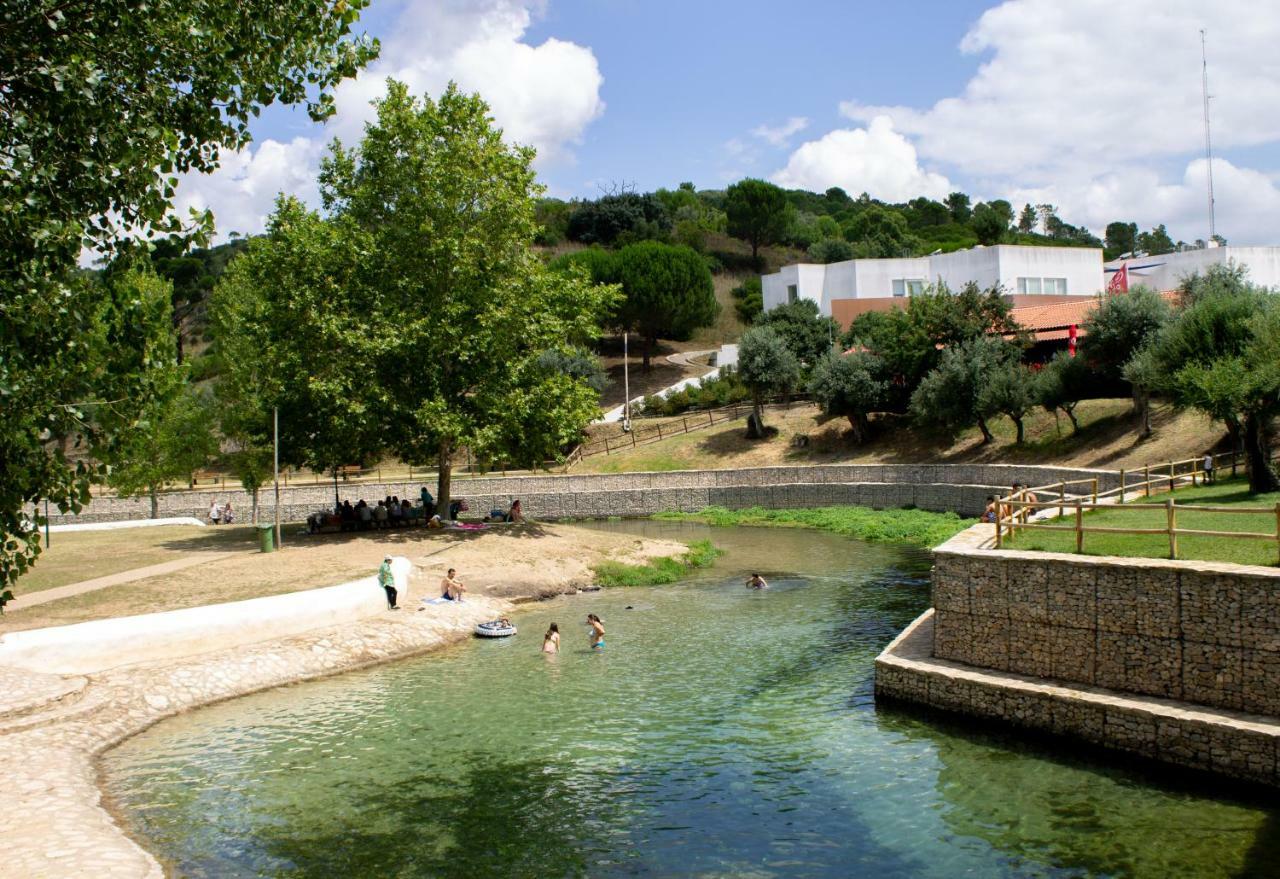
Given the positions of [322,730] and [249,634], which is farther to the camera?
[249,634]

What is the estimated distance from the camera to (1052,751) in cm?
1711

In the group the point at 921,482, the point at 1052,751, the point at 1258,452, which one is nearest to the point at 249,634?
the point at 1052,751

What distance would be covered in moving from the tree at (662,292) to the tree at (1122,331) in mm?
53099

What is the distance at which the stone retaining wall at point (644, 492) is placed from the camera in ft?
172

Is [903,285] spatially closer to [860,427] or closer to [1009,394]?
[860,427]

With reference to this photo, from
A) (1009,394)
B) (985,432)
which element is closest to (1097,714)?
(1009,394)

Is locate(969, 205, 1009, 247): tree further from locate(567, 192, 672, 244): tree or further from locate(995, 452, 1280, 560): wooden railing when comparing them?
locate(995, 452, 1280, 560): wooden railing

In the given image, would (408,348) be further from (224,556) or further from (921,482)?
(921,482)

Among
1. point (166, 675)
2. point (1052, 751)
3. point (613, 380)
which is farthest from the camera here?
point (613, 380)

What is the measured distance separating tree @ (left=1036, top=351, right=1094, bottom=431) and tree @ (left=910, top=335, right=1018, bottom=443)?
8.74 ft

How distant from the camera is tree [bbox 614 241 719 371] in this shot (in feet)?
333

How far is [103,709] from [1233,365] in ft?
106

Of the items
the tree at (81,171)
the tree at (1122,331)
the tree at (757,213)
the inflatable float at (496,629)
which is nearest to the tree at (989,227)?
the tree at (757,213)

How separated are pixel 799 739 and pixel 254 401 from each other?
3185cm
